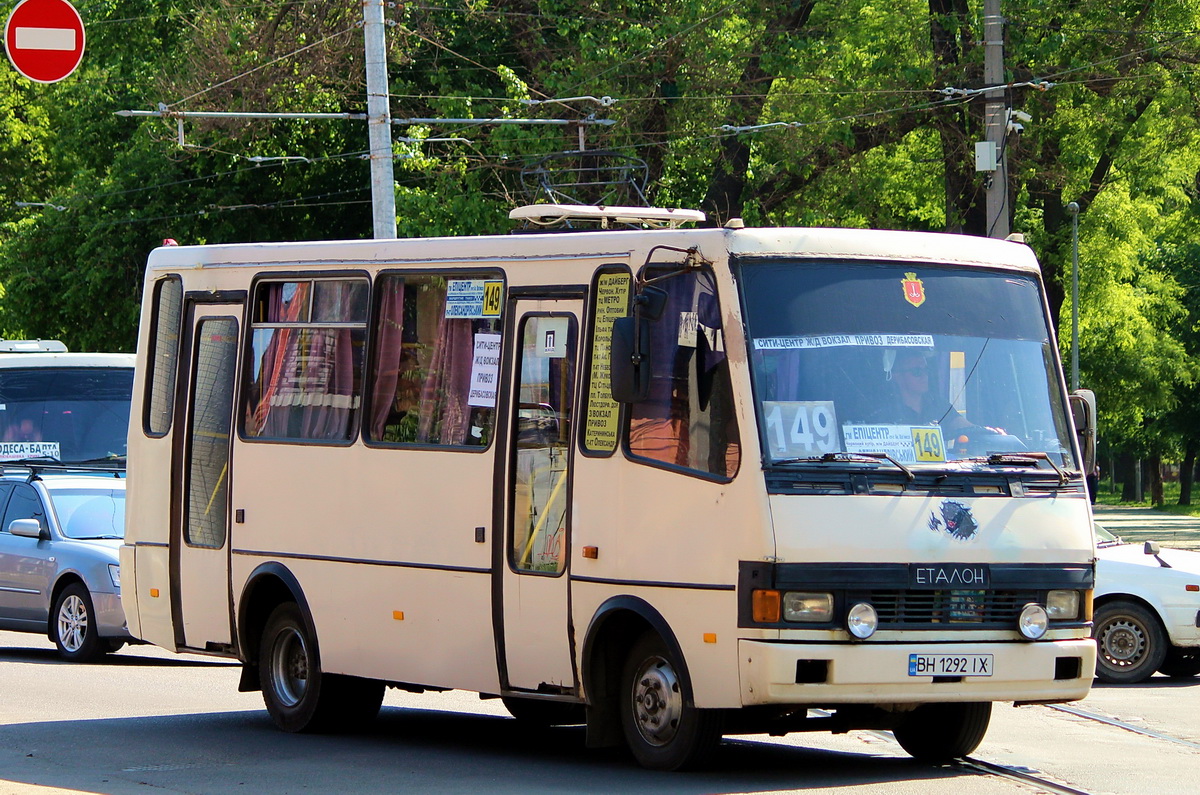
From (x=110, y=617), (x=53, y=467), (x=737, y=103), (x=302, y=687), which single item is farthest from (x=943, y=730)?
(x=737, y=103)

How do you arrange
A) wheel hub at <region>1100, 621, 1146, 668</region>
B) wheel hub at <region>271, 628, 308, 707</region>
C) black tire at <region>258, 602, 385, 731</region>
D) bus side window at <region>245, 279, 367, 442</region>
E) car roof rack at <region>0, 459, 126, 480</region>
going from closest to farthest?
bus side window at <region>245, 279, 367, 442</region> → black tire at <region>258, 602, 385, 731</region> → wheel hub at <region>271, 628, 308, 707</region> → wheel hub at <region>1100, 621, 1146, 668</region> → car roof rack at <region>0, 459, 126, 480</region>

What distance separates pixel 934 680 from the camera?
8766mm

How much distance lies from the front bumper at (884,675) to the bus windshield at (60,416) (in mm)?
13641

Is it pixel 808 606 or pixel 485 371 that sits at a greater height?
pixel 485 371

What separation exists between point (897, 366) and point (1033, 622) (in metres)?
1.38

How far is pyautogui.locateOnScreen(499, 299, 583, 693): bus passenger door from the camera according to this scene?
9.66 metres

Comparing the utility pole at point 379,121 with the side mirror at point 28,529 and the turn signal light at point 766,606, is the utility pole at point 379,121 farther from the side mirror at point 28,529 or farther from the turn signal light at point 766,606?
the turn signal light at point 766,606

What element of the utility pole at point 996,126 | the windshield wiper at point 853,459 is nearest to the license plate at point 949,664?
the windshield wiper at point 853,459

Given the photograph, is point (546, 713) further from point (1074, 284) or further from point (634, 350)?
point (1074, 284)

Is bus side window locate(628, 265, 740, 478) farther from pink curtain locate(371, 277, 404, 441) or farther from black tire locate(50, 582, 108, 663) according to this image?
black tire locate(50, 582, 108, 663)

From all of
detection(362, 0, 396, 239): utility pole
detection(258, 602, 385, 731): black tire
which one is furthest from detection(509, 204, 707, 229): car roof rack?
detection(362, 0, 396, 239): utility pole

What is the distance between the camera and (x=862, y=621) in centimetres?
869

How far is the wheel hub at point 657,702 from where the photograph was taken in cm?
910

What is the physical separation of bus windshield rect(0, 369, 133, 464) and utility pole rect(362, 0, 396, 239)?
12.0 feet
